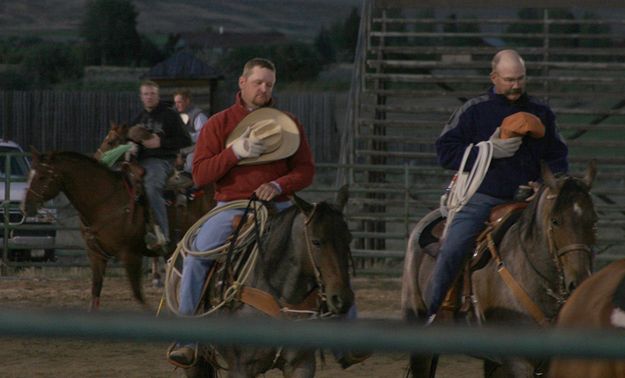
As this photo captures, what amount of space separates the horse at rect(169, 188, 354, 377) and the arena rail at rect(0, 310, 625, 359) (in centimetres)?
384

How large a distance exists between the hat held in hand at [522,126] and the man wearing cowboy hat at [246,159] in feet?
3.35

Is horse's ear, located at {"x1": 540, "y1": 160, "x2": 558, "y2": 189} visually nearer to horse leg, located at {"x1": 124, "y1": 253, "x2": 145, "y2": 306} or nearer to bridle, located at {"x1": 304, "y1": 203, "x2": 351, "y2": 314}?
bridle, located at {"x1": 304, "y1": 203, "x2": 351, "y2": 314}

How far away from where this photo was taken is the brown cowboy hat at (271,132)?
6.73 m

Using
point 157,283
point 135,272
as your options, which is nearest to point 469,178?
point 135,272

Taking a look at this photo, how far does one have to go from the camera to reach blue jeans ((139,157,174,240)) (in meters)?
12.6

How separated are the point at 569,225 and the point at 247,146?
5.22ft

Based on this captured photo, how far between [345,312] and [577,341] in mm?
3991

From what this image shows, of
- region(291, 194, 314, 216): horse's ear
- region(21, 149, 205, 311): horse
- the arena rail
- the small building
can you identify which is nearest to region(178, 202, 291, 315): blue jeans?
region(291, 194, 314, 216): horse's ear

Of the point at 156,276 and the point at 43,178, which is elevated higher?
the point at 43,178

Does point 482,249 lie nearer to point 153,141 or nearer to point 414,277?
point 414,277

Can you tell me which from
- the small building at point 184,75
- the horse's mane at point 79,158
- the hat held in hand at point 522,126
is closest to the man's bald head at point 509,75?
the hat held in hand at point 522,126

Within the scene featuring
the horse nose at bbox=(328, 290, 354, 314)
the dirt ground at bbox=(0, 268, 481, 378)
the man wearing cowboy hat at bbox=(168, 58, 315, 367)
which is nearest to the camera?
the horse nose at bbox=(328, 290, 354, 314)

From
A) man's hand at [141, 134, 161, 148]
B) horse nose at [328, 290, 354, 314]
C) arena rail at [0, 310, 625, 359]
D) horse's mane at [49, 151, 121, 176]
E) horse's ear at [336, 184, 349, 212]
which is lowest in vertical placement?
horse's mane at [49, 151, 121, 176]

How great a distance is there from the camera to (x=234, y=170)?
6.83 metres
